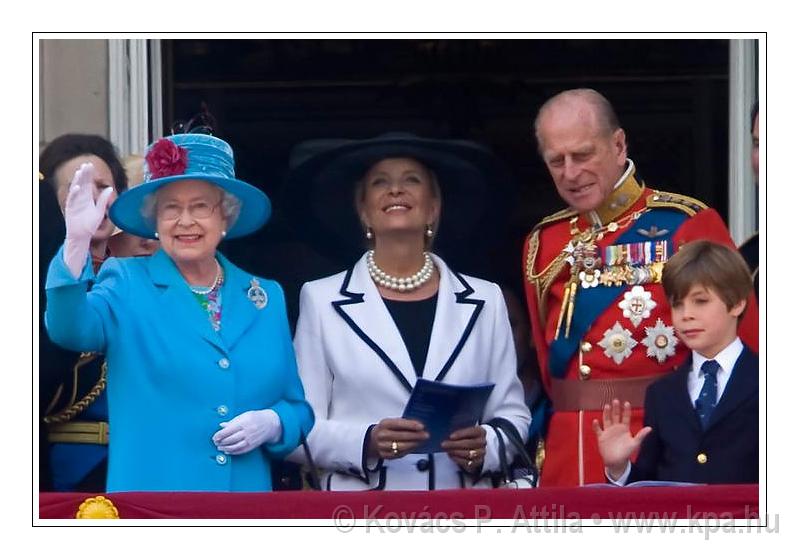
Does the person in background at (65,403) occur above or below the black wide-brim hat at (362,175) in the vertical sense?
below

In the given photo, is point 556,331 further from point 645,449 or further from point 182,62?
point 182,62

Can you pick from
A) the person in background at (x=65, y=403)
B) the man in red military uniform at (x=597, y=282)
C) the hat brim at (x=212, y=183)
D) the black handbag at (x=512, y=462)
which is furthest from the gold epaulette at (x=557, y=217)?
the person in background at (x=65, y=403)

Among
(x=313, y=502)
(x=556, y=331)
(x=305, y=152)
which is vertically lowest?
(x=313, y=502)

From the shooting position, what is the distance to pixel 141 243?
21.7 feet

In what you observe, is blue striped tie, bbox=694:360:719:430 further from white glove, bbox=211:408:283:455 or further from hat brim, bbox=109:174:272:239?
hat brim, bbox=109:174:272:239

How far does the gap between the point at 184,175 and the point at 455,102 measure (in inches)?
39.2

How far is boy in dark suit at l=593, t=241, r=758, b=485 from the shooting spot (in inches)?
248

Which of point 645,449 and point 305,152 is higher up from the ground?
point 305,152

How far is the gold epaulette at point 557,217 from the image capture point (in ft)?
21.9

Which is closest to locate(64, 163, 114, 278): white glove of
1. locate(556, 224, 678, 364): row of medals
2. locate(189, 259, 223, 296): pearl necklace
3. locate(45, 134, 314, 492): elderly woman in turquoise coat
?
locate(45, 134, 314, 492): elderly woman in turquoise coat

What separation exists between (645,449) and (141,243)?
161 centimetres

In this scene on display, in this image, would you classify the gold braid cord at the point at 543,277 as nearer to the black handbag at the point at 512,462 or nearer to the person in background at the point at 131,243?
the black handbag at the point at 512,462

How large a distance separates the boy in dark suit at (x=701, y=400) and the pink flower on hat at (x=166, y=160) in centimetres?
142
